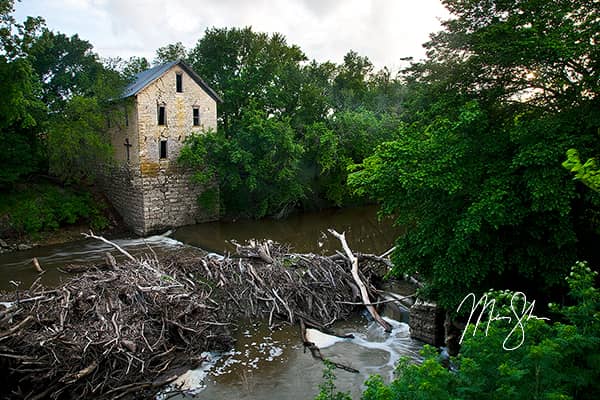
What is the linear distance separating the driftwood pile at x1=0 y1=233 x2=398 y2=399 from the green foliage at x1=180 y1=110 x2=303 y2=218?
9.81 metres

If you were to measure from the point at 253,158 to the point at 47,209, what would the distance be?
32.3 feet

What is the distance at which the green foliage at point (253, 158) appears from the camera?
2255 centimetres

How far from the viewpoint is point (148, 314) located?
9430 millimetres

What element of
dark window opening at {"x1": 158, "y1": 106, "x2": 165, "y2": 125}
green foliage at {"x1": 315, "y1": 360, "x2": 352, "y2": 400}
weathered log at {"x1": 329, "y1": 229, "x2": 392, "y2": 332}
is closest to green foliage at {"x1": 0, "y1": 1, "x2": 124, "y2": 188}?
dark window opening at {"x1": 158, "y1": 106, "x2": 165, "y2": 125}

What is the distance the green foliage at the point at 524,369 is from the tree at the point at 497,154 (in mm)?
3105

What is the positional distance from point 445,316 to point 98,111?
18.3 m

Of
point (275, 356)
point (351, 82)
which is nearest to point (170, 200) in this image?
point (275, 356)

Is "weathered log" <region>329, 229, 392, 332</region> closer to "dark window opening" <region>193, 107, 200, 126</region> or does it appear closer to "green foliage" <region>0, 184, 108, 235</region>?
"dark window opening" <region>193, 107, 200, 126</region>

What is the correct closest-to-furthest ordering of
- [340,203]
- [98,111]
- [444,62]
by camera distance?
[444,62], [98,111], [340,203]

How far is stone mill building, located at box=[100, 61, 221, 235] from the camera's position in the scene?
847 inches

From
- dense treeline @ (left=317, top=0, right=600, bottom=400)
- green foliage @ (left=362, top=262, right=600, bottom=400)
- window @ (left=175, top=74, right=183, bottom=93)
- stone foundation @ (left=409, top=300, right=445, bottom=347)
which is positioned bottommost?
stone foundation @ (left=409, top=300, right=445, bottom=347)

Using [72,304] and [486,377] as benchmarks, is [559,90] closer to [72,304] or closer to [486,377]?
[486,377]

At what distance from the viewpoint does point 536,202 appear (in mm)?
7270

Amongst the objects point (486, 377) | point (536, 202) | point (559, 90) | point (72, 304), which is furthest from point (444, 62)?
point (72, 304)
